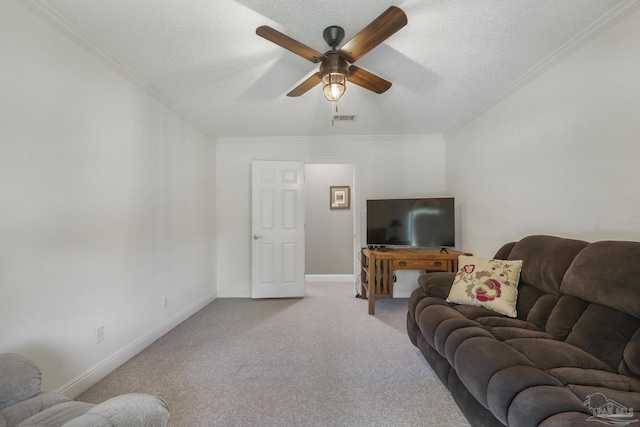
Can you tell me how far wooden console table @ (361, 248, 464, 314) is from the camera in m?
3.04

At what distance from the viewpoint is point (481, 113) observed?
2914 mm

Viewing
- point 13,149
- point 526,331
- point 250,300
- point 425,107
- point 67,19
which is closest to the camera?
point 13,149

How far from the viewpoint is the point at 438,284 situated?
83.6 inches

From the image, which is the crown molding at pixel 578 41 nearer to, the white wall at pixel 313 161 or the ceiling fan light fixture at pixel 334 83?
the white wall at pixel 313 161

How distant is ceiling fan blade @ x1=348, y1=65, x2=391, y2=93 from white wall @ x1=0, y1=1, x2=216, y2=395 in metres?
1.86

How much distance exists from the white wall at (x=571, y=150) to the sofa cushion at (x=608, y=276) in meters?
0.37

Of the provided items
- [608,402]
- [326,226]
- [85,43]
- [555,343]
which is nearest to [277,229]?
[326,226]

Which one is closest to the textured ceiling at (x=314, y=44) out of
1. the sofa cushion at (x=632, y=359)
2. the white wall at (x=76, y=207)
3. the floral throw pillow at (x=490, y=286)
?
the white wall at (x=76, y=207)

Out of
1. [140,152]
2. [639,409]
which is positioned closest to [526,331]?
[639,409]

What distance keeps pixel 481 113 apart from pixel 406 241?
67.1 inches

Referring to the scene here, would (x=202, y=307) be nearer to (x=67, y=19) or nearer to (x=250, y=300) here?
(x=250, y=300)

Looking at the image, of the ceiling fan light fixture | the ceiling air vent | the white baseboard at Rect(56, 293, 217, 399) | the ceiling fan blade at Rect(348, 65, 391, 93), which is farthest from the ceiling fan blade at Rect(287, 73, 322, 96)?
the white baseboard at Rect(56, 293, 217, 399)

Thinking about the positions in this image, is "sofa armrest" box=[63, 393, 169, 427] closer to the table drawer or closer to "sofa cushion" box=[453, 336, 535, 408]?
"sofa cushion" box=[453, 336, 535, 408]

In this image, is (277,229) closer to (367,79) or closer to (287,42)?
(367,79)
